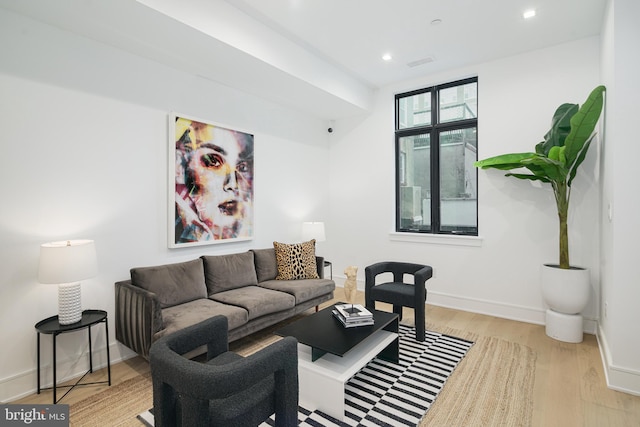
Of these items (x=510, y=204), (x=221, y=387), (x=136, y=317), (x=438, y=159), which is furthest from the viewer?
(x=438, y=159)

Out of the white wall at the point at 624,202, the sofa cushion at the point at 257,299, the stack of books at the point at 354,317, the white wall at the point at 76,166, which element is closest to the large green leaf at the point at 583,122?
the white wall at the point at 624,202

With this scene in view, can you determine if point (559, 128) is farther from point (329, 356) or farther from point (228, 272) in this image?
point (228, 272)

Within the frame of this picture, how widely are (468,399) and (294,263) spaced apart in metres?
2.35

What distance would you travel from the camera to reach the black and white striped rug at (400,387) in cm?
214

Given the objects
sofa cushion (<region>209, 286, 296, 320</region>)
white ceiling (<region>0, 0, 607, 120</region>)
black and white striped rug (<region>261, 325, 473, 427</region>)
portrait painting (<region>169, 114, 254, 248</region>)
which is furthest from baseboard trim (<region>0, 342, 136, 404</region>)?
white ceiling (<region>0, 0, 607, 120</region>)

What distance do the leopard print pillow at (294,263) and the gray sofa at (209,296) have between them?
84mm

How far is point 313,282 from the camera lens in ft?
13.0

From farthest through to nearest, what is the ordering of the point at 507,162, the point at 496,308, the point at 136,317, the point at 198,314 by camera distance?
the point at 496,308 → the point at 507,162 → the point at 198,314 → the point at 136,317

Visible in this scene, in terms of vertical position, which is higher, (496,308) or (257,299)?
(257,299)

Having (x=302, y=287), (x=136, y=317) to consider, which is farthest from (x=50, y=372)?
(x=302, y=287)

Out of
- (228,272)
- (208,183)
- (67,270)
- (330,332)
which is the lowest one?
(330,332)

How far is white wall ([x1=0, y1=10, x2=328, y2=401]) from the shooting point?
2426 millimetres

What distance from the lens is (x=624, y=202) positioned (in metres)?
2.45

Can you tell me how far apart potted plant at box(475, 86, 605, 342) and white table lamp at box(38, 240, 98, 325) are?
392 cm
